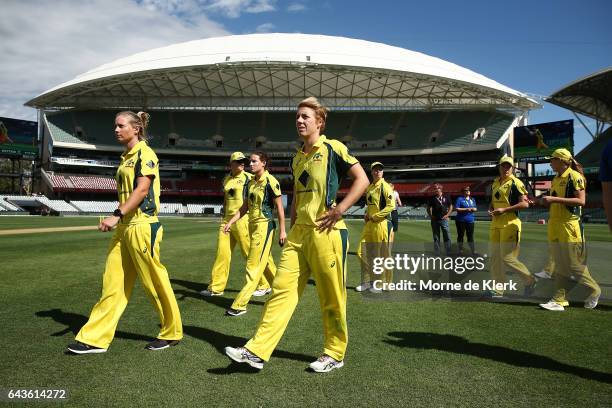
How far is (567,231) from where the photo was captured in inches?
231

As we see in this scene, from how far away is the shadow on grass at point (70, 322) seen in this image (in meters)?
4.30

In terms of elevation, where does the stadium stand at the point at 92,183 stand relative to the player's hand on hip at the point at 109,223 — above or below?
above

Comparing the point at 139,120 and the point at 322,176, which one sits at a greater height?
the point at 139,120

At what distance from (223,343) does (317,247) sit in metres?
1.57

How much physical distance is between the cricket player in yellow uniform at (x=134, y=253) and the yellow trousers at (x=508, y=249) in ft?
16.0

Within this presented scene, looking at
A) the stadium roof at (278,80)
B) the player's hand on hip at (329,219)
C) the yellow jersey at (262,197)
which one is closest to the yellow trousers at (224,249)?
the yellow jersey at (262,197)

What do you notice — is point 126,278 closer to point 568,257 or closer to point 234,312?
point 234,312

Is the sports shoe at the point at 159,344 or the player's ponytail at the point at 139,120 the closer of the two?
the sports shoe at the point at 159,344

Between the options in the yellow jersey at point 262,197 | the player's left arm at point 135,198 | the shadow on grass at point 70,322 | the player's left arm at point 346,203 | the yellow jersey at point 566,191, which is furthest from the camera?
the yellow jersey at point 262,197

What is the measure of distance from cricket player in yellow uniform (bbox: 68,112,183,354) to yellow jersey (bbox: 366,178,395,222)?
416 cm

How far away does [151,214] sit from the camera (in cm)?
403

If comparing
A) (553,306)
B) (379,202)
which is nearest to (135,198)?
(379,202)

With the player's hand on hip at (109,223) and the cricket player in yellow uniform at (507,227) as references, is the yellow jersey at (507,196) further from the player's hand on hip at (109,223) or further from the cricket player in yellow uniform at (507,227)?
the player's hand on hip at (109,223)

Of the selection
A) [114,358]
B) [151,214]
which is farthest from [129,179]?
[114,358]
